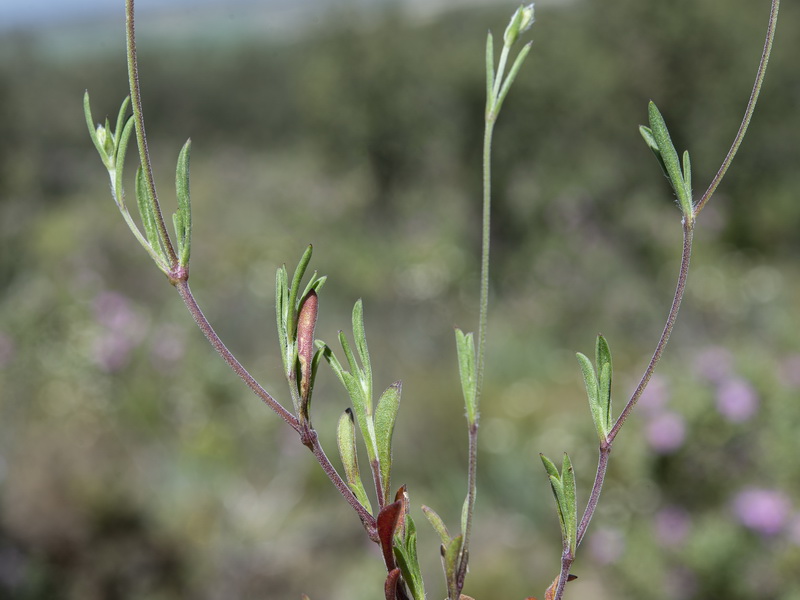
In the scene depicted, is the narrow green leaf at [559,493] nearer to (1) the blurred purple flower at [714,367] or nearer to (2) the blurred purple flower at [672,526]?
(2) the blurred purple flower at [672,526]

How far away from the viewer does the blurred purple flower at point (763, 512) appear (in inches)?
99.1

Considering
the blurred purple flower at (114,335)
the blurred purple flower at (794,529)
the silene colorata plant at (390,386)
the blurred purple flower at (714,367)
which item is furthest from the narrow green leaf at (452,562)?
the blurred purple flower at (114,335)

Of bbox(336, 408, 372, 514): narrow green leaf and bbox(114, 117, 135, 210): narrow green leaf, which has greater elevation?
bbox(114, 117, 135, 210): narrow green leaf

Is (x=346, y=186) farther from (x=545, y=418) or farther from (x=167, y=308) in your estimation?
(x=545, y=418)

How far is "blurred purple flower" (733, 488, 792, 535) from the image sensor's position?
2.52 m

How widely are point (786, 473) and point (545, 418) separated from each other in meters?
1.65

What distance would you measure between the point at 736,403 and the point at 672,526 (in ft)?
1.55

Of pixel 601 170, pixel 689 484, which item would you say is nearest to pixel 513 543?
pixel 689 484

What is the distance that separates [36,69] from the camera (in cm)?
1839

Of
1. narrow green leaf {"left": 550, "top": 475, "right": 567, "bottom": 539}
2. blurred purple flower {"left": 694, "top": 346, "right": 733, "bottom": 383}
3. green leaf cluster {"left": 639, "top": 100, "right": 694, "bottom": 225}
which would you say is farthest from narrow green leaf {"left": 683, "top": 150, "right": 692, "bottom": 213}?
blurred purple flower {"left": 694, "top": 346, "right": 733, "bottom": 383}

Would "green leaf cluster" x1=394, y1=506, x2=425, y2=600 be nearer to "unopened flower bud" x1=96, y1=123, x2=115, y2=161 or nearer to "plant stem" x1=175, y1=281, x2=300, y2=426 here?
"plant stem" x1=175, y1=281, x2=300, y2=426

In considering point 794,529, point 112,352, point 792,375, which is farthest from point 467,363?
point 112,352

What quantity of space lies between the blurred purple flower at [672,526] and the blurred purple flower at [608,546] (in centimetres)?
14

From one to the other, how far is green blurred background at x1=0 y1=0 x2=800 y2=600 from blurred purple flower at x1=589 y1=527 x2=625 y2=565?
0.4 inches
